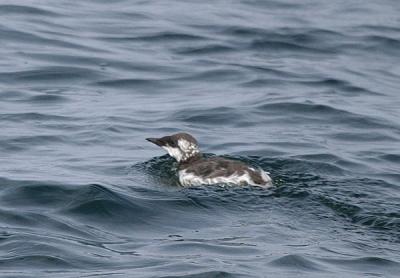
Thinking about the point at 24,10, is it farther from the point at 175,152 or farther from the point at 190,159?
the point at 190,159

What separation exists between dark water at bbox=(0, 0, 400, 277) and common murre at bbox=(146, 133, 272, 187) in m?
0.18

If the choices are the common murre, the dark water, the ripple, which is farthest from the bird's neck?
the ripple

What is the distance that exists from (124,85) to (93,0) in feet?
20.1

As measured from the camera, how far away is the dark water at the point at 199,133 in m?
10.9

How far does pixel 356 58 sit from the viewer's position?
2086 centimetres

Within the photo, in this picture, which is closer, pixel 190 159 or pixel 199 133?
pixel 190 159

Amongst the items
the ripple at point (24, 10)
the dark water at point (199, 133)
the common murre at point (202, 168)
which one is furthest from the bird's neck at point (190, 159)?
the ripple at point (24, 10)

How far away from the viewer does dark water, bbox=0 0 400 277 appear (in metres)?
10.9

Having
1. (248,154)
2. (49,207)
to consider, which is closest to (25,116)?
(248,154)

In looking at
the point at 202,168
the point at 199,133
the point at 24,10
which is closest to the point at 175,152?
the point at 202,168

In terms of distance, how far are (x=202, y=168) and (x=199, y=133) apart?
2644 millimetres

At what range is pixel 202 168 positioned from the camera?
1338 centimetres

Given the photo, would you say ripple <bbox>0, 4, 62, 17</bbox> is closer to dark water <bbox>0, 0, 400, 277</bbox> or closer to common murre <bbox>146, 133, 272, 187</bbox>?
dark water <bbox>0, 0, 400, 277</bbox>

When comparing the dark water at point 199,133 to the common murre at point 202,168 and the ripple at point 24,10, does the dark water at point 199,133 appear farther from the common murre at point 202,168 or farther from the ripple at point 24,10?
the common murre at point 202,168
